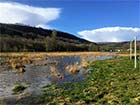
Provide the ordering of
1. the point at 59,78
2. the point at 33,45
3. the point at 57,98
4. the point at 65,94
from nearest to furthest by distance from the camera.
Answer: the point at 57,98 → the point at 65,94 → the point at 59,78 → the point at 33,45

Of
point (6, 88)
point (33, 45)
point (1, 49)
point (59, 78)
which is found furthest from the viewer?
point (33, 45)

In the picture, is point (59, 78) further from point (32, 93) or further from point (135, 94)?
point (135, 94)

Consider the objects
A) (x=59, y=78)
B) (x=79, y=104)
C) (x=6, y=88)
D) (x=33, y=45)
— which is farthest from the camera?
(x=33, y=45)

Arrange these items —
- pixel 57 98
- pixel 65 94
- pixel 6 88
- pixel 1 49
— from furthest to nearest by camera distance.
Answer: pixel 1 49, pixel 6 88, pixel 65 94, pixel 57 98

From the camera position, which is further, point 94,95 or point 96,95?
point 94,95

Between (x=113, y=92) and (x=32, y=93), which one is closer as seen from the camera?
(x=113, y=92)

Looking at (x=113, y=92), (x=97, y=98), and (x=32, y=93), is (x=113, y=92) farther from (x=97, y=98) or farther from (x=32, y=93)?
(x=32, y=93)

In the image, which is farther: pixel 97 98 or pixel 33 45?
pixel 33 45

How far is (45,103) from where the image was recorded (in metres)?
20.5

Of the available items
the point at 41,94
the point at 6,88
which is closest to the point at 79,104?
the point at 41,94

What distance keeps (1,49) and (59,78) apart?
86313 millimetres

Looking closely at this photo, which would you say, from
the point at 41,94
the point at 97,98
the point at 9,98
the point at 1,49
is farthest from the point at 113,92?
the point at 1,49

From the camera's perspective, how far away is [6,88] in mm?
26750

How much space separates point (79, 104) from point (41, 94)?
4863 mm
